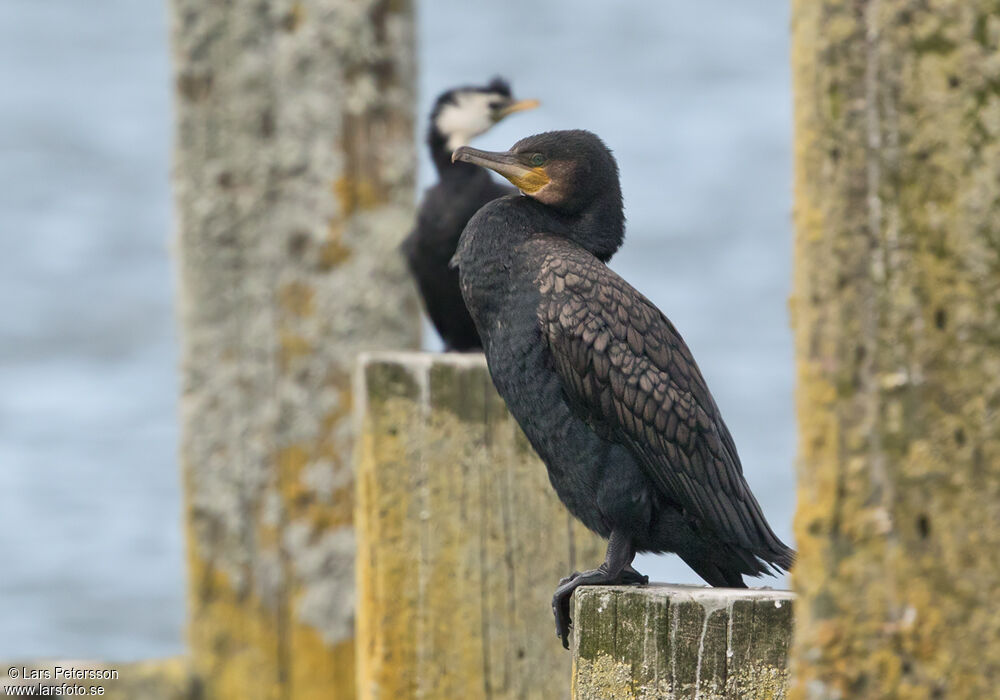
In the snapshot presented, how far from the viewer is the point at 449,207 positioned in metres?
6.72

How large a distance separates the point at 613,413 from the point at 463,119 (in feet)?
14.7

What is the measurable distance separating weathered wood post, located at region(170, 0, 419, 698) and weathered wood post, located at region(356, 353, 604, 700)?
2093 millimetres

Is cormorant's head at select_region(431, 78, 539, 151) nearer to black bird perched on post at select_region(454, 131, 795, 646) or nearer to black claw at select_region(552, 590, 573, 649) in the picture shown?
black bird perched on post at select_region(454, 131, 795, 646)

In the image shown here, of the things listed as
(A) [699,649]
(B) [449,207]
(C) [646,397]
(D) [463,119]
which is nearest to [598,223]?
(C) [646,397]

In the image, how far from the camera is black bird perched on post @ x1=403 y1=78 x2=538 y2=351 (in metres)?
6.56

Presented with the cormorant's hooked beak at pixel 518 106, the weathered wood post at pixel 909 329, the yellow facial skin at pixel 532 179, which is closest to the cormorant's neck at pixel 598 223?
the yellow facial skin at pixel 532 179

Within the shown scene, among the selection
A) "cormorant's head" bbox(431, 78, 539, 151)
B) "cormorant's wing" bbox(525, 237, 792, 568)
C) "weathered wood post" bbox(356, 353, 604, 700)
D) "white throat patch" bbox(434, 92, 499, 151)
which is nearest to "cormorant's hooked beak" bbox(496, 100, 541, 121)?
"cormorant's head" bbox(431, 78, 539, 151)

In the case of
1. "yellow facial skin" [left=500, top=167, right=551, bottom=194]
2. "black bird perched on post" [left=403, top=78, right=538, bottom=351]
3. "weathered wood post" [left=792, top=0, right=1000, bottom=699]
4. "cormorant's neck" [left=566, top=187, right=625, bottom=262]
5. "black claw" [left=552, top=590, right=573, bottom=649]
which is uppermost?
"black bird perched on post" [left=403, top=78, right=538, bottom=351]

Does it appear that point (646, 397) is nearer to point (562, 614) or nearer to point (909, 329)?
point (562, 614)

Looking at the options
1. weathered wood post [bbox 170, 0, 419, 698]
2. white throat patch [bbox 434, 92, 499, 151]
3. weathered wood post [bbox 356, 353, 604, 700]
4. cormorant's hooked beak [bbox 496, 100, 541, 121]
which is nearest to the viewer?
weathered wood post [bbox 356, 353, 604, 700]

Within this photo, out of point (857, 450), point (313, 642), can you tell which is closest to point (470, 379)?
point (857, 450)

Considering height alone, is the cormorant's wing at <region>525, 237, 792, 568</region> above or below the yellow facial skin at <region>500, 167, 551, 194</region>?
below

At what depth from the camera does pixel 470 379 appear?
3.80 meters

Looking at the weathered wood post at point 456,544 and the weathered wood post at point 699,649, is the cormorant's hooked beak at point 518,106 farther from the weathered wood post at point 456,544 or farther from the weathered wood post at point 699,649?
the weathered wood post at point 699,649
